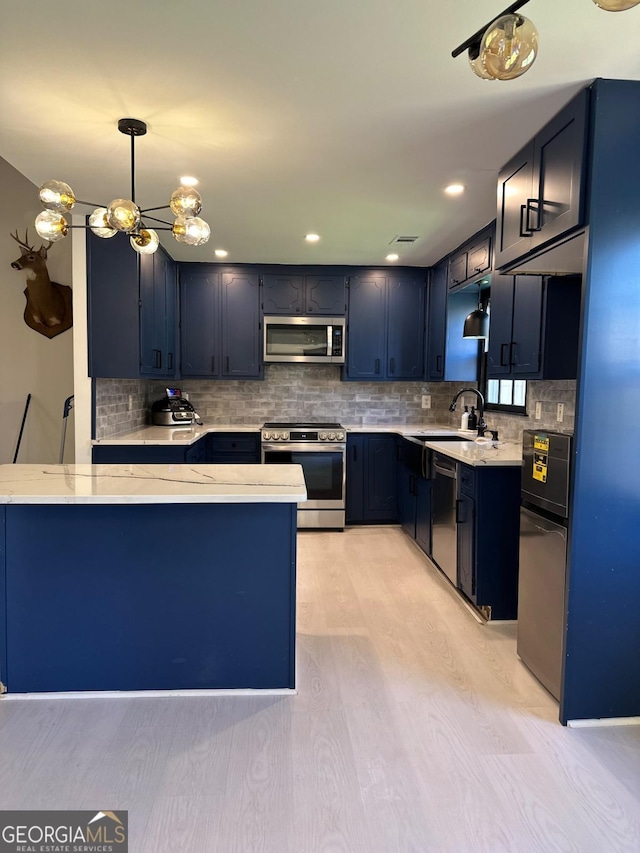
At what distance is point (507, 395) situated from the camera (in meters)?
4.00

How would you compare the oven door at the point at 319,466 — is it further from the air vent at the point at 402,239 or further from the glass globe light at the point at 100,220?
the glass globe light at the point at 100,220

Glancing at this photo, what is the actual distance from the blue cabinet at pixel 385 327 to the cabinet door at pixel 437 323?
93 mm

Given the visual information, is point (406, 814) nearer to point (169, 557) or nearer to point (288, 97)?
point (169, 557)

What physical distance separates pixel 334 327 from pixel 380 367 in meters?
0.57

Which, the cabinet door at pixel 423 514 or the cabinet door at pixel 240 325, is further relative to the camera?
the cabinet door at pixel 240 325

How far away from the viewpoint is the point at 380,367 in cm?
487

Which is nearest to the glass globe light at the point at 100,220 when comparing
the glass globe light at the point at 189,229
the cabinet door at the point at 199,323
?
the glass globe light at the point at 189,229

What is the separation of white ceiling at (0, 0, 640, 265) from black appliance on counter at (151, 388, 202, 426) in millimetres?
1928

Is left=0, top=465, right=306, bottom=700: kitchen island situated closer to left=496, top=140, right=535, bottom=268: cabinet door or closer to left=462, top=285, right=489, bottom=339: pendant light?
left=496, top=140, right=535, bottom=268: cabinet door

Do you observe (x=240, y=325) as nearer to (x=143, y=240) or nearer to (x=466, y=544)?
(x=143, y=240)

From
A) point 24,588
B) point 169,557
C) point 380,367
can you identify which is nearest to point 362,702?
point 169,557

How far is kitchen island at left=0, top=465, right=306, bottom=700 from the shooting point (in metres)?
2.13

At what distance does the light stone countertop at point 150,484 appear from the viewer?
6.40 ft

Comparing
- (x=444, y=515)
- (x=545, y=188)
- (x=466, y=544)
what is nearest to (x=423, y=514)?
(x=444, y=515)
